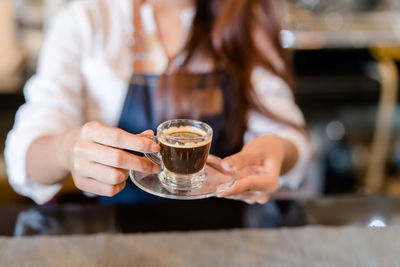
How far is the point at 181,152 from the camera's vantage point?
620 mm

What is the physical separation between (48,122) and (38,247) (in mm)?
424

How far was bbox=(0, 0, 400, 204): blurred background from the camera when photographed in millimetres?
2172

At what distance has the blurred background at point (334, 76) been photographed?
2.17 meters

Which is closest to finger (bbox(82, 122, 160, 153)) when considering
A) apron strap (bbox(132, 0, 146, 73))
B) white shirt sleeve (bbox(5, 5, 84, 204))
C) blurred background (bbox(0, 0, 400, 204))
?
white shirt sleeve (bbox(5, 5, 84, 204))

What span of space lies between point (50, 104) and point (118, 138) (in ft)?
2.11

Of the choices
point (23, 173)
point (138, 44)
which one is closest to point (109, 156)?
point (23, 173)

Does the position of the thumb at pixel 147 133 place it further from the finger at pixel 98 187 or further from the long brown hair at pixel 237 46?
the long brown hair at pixel 237 46

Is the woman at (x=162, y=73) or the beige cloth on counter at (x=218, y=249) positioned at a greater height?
the woman at (x=162, y=73)

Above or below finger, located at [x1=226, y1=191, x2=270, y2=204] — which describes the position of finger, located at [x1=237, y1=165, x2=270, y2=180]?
above

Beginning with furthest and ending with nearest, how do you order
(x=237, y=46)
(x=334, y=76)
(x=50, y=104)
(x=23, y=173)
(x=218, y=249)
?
(x=334, y=76)
(x=237, y=46)
(x=50, y=104)
(x=23, y=173)
(x=218, y=249)

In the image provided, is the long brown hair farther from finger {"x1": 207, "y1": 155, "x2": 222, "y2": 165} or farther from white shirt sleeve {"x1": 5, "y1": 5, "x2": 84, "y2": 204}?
finger {"x1": 207, "y1": 155, "x2": 222, "y2": 165}

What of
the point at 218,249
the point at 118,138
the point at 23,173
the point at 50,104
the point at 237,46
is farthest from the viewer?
the point at 237,46

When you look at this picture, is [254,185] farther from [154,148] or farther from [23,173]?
[23,173]

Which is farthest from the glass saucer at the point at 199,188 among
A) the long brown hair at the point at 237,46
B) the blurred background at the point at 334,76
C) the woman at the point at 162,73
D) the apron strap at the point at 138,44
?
the blurred background at the point at 334,76
